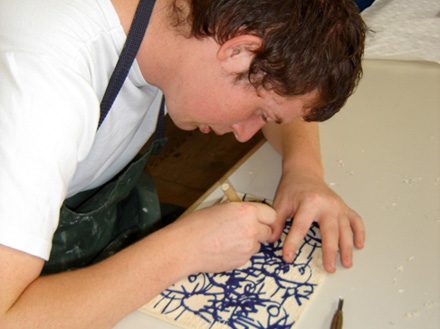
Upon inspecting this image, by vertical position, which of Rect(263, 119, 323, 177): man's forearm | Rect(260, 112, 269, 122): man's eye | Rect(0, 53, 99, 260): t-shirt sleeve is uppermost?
Rect(0, 53, 99, 260): t-shirt sleeve

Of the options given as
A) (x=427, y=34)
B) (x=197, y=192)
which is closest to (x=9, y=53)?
(x=427, y=34)

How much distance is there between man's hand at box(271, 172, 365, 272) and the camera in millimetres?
848

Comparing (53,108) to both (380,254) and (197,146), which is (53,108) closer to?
(380,254)

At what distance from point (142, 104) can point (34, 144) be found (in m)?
0.34

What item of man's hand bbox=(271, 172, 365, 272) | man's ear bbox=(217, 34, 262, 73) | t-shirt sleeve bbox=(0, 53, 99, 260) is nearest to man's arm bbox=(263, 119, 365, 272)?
man's hand bbox=(271, 172, 365, 272)

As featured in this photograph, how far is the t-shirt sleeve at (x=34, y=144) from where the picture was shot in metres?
0.64

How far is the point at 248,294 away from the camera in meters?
0.79

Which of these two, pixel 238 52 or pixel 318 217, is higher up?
pixel 238 52

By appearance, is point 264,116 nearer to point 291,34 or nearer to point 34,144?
point 291,34

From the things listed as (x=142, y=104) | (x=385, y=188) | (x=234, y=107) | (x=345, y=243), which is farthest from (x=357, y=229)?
(x=142, y=104)

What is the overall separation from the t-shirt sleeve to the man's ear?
0.67 feet

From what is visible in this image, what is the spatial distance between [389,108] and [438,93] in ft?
0.46

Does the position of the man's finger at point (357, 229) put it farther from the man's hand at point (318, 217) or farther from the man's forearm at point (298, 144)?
the man's forearm at point (298, 144)

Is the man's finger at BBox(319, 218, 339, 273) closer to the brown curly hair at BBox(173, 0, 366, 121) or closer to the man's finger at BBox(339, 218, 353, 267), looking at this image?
the man's finger at BBox(339, 218, 353, 267)
